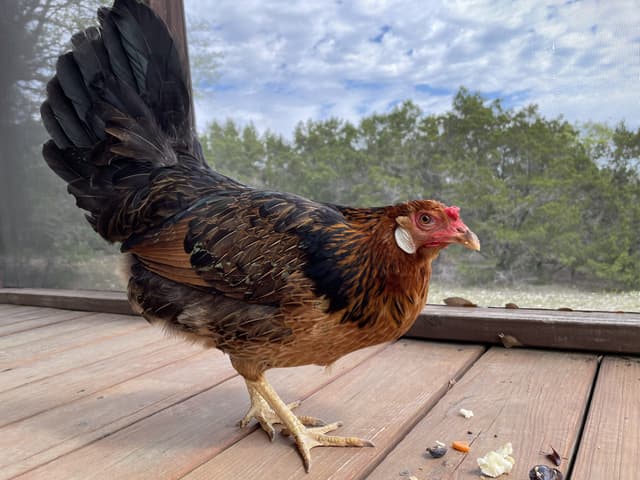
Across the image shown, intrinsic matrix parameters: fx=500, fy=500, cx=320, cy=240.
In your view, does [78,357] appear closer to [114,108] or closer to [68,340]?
[68,340]

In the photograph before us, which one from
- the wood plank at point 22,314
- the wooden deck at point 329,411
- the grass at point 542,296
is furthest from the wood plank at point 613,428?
the wood plank at point 22,314

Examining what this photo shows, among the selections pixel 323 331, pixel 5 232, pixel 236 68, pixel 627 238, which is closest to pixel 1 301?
pixel 5 232

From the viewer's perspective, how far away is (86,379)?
2146mm

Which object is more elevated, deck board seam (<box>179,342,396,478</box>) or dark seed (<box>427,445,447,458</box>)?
dark seed (<box>427,445,447,458</box>)

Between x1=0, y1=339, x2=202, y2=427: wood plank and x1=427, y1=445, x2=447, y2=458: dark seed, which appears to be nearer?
x1=427, y1=445, x2=447, y2=458: dark seed

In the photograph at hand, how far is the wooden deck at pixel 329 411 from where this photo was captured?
1.40 m

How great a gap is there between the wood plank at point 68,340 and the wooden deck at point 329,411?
2 centimetres

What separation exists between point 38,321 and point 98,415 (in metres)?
1.73

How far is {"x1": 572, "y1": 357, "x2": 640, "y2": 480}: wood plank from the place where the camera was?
131cm

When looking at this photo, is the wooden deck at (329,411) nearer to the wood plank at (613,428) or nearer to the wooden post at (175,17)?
the wood plank at (613,428)

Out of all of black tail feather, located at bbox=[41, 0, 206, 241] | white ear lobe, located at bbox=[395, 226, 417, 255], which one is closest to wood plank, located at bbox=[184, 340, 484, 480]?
white ear lobe, located at bbox=[395, 226, 417, 255]

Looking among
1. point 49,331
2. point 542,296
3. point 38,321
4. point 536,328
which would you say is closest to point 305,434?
point 536,328

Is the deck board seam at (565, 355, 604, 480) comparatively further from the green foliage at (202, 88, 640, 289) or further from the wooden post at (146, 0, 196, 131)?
the wooden post at (146, 0, 196, 131)

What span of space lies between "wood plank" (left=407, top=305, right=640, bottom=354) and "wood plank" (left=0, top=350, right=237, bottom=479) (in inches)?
40.7
